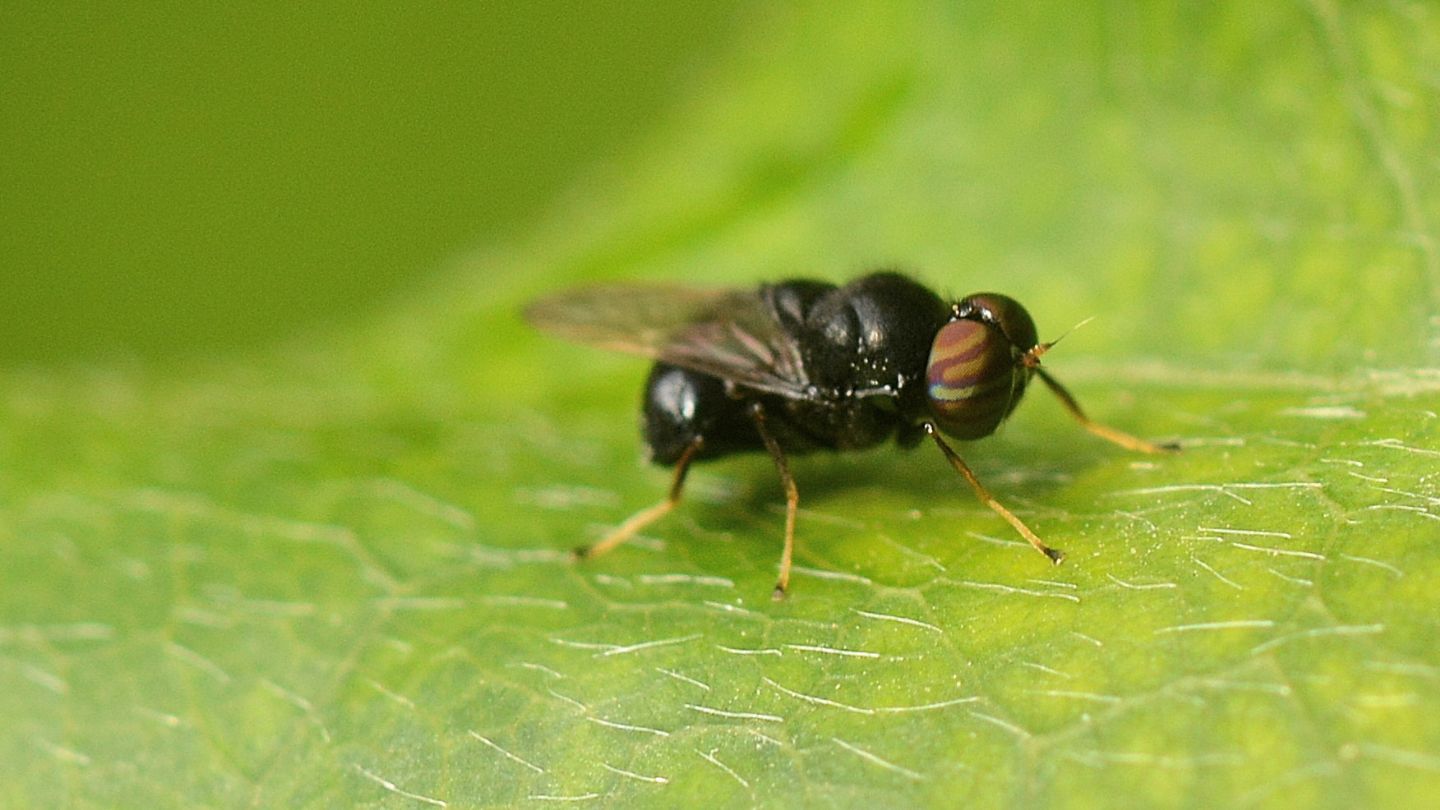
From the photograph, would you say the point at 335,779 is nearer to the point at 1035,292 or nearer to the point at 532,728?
the point at 532,728

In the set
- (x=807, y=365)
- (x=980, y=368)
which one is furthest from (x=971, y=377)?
(x=807, y=365)

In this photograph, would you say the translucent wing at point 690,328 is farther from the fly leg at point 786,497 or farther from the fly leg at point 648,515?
the fly leg at point 648,515

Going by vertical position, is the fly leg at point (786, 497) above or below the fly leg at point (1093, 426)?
below

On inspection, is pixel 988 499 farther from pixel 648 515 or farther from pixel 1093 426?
pixel 648 515

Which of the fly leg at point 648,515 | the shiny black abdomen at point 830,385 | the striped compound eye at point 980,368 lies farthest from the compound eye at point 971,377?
the fly leg at point 648,515

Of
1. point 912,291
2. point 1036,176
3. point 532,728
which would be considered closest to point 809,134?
point 1036,176

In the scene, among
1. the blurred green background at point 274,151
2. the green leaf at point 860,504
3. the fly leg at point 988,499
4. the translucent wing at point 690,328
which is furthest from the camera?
the blurred green background at point 274,151
